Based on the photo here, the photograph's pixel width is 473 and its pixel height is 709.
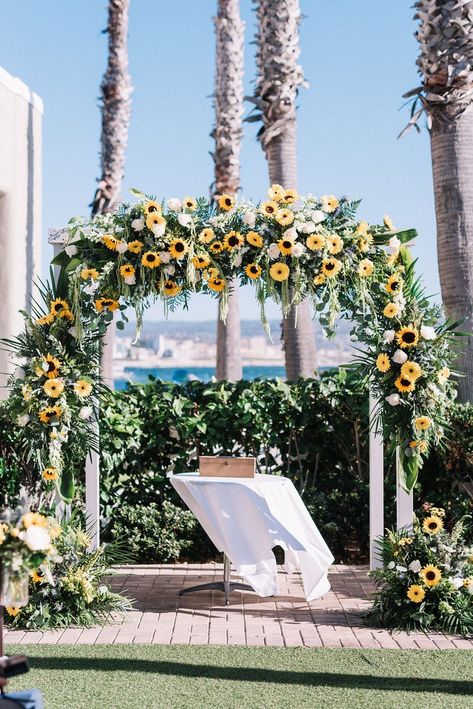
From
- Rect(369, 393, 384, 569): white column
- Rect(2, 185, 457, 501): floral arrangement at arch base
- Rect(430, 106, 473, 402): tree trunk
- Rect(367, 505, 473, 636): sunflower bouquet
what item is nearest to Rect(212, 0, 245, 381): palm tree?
Rect(430, 106, 473, 402): tree trunk

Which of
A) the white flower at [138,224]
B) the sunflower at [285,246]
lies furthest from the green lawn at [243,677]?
the white flower at [138,224]

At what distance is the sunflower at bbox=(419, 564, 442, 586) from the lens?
6.05 m

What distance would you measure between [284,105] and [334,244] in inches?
239

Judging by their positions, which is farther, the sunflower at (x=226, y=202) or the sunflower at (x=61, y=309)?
the sunflower at (x=61, y=309)

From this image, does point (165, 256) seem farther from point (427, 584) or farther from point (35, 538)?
point (35, 538)

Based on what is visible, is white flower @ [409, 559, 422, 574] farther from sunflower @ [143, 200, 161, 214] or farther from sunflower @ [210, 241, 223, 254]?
sunflower @ [143, 200, 161, 214]

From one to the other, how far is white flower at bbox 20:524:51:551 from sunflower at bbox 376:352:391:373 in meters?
3.42

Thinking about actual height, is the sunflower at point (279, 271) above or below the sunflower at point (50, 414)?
above

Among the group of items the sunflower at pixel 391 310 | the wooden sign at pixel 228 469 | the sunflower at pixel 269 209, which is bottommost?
the wooden sign at pixel 228 469

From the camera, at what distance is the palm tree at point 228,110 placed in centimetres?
1753

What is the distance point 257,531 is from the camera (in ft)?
21.3

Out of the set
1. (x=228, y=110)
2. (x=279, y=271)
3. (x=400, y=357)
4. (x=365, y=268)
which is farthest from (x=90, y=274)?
(x=228, y=110)

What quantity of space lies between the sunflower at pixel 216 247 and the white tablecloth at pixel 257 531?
5.11 feet

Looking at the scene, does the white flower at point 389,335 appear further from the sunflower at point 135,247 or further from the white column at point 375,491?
the sunflower at point 135,247
